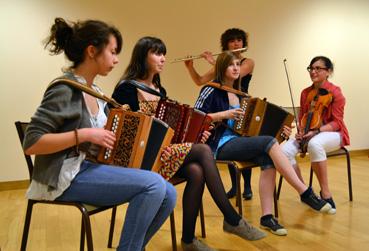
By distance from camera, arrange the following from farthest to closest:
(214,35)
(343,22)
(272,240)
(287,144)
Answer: (343,22) → (214,35) → (287,144) → (272,240)

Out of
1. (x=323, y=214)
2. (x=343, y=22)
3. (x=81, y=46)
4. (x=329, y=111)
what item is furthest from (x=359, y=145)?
(x=81, y=46)

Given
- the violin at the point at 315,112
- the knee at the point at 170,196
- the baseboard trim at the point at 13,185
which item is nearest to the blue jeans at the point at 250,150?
the violin at the point at 315,112

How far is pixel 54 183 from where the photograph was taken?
1314 mm

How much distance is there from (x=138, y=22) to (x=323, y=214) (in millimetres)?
2563

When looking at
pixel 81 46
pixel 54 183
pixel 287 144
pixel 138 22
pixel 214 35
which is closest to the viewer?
pixel 54 183

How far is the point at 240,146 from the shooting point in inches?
88.7

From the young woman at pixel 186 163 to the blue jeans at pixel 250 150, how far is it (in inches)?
14.9

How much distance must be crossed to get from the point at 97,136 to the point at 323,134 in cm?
204

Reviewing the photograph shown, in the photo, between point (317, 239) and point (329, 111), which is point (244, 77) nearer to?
point (329, 111)

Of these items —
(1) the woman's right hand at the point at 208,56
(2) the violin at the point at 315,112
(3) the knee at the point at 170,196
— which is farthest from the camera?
(1) the woman's right hand at the point at 208,56

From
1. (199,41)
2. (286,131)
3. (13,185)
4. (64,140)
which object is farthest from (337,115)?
(13,185)

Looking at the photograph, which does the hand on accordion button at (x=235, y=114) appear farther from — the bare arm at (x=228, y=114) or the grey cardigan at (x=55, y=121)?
the grey cardigan at (x=55, y=121)

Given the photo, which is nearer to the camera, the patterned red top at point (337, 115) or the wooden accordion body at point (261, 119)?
the wooden accordion body at point (261, 119)

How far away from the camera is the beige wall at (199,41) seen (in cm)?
343
